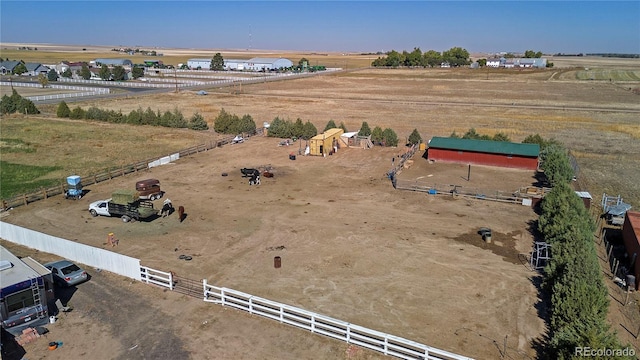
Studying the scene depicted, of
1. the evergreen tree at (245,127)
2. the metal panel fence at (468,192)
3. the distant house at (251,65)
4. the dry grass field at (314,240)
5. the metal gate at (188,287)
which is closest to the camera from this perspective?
the dry grass field at (314,240)

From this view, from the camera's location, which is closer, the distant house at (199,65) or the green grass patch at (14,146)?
the green grass patch at (14,146)

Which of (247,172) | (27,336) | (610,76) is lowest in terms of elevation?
(27,336)

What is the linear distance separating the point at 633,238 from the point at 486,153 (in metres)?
19.2

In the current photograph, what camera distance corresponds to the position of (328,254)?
933 inches

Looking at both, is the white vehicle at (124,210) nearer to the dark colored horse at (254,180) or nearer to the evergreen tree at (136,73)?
the dark colored horse at (254,180)

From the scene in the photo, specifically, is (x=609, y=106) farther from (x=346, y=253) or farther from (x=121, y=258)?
(x=121, y=258)

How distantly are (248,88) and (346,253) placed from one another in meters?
94.3

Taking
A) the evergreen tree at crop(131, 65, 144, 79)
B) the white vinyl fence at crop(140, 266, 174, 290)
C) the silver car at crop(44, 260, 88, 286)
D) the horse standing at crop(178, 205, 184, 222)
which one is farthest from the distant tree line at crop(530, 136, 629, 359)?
the evergreen tree at crop(131, 65, 144, 79)

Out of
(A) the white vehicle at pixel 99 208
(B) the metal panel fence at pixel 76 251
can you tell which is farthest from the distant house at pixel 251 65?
(B) the metal panel fence at pixel 76 251

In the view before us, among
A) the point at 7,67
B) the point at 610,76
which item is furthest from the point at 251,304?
the point at 610,76

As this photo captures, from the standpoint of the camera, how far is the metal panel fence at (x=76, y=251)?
2103 cm

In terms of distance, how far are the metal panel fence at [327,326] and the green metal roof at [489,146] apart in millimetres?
28936

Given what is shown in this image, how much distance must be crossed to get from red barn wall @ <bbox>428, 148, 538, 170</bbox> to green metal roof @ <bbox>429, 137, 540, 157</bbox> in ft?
1.33

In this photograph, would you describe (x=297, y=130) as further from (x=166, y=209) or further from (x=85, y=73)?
(x=85, y=73)
